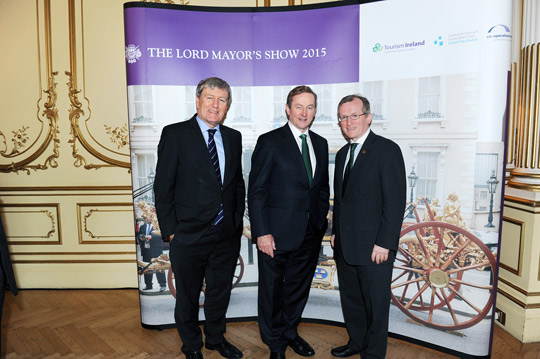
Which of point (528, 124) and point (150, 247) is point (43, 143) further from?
point (528, 124)

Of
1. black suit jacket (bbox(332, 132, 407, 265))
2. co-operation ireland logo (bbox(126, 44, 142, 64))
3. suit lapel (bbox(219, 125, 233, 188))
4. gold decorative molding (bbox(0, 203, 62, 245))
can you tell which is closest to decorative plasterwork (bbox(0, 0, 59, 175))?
gold decorative molding (bbox(0, 203, 62, 245))

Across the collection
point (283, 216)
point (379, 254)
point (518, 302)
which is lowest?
point (518, 302)

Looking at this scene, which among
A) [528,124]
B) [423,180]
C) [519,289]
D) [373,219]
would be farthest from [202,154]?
[519,289]

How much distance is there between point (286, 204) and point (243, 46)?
4.02 feet

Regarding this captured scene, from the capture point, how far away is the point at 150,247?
287cm

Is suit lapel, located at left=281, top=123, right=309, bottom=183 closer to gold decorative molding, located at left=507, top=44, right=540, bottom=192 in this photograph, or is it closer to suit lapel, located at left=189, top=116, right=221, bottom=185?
suit lapel, located at left=189, top=116, right=221, bottom=185

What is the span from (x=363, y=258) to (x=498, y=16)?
1.62m

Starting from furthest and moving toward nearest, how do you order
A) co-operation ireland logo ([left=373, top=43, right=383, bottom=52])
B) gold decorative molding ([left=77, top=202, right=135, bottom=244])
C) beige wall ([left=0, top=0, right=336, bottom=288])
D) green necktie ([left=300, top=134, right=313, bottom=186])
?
gold decorative molding ([left=77, top=202, right=135, bottom=244]) → beige wall ([left=0, top=0, right=336, bottom=288]) → co-operation ireland logo ([left=373, top=43, right=383, bottom=52]) → green necktie ([left=300, top=134, right=313, bottom=186])

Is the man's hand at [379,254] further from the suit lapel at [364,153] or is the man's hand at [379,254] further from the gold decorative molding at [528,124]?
the gold decorative molding at [528,124]

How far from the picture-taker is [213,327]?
2.65 m

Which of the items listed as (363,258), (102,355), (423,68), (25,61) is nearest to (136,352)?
(102,355)

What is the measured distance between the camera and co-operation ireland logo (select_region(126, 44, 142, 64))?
8.58ft

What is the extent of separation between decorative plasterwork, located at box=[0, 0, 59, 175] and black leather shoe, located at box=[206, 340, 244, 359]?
249cm

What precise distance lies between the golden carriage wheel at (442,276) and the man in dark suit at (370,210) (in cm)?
40
